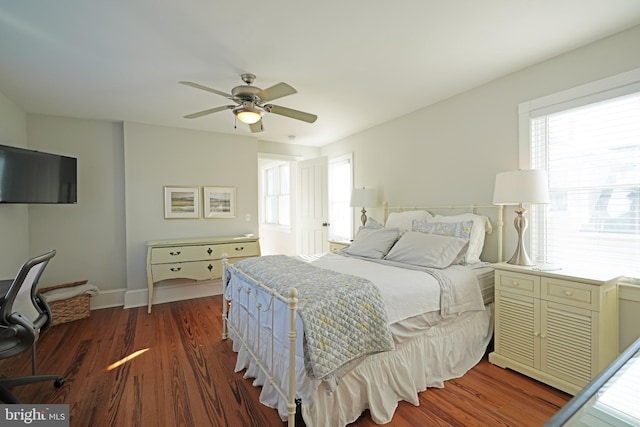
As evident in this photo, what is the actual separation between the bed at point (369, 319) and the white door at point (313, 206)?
6.23ft

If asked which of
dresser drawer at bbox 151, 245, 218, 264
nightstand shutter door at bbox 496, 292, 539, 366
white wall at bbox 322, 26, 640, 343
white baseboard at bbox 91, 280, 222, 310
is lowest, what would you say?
white baseboard at bbox 91, 280, 222, 310

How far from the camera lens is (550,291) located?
2.05m

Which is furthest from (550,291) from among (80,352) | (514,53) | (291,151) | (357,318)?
(291,151)

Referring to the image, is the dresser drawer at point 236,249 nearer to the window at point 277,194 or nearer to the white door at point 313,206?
the white door at point 313,206

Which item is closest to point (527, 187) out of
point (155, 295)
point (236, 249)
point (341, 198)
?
point (341, 198)

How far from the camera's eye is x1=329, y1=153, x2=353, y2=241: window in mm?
4941

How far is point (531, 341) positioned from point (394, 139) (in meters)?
2.74

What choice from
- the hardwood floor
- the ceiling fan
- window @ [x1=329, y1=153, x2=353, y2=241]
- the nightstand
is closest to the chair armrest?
the hardwood floor

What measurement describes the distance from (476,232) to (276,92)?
2.18 meters

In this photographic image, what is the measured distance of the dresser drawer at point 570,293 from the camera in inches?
73.1

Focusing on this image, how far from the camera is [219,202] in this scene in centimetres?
456

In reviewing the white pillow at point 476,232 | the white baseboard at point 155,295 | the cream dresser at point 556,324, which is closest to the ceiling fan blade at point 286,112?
the white pillow at point 476,232

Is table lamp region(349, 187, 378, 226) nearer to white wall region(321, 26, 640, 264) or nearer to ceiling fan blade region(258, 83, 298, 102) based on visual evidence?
white wall region(321, 26, 640, 264)

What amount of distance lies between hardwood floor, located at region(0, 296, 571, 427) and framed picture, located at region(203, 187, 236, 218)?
1982mm
